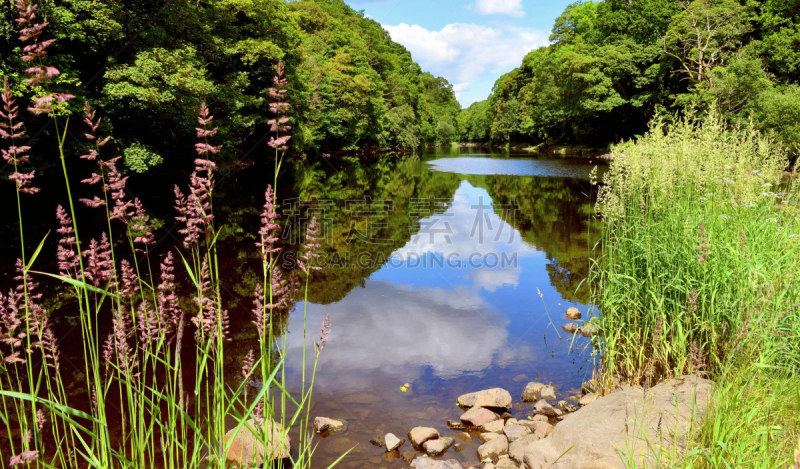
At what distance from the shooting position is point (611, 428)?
14.0 feet

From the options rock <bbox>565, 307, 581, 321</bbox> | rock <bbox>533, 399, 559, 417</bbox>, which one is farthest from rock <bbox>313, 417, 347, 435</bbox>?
rock <bbox>565, 307, 581, 321</bbox>

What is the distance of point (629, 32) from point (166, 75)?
157ft

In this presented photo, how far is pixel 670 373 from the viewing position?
5.26 m

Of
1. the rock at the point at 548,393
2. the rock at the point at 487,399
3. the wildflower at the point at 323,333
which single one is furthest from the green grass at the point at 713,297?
the wildflower at the point at 323,333

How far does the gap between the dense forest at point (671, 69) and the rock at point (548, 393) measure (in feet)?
51.4

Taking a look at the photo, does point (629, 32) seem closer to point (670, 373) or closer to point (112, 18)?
point (112, 18)

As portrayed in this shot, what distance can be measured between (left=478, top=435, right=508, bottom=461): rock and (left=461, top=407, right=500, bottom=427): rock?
0.41 meters

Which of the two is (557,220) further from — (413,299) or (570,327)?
(570,327)

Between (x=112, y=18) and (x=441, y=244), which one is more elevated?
(x=112, y=18)

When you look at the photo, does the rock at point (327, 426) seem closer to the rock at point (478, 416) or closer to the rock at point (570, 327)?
the rock at point (478, 416)

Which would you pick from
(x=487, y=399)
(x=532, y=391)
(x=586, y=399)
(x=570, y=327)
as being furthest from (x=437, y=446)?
(x=570, y=327)

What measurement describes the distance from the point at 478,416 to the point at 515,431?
1.64 ft

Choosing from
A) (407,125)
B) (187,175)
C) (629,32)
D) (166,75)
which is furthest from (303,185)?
(407,125)

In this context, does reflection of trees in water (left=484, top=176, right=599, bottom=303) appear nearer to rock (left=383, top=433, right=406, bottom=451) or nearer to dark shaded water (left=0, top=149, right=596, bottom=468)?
dark shaded water (left=0, top=149, right=596, bottom=468)
